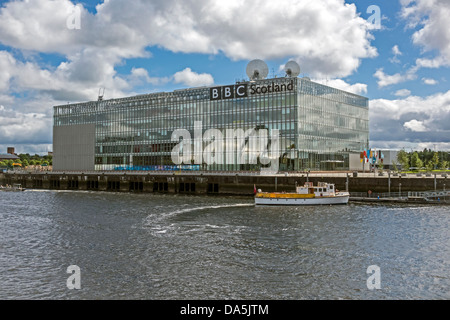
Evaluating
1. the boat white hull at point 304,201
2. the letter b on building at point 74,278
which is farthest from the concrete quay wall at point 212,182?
the letter b on building at point 74,278

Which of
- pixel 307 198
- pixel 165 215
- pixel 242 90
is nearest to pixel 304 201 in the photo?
pixel 307 198

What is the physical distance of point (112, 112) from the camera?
158 metres

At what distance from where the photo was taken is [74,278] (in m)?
31.2

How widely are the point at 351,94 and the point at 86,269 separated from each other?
125 metres

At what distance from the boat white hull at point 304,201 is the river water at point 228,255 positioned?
1160 cm

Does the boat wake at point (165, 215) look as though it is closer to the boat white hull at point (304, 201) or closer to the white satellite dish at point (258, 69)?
the boat white hull at point (304, 201)

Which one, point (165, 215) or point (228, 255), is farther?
point (165, 215)

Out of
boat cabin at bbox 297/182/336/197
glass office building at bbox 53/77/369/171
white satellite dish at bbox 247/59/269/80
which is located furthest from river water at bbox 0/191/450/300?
white satellite dish at bbox 247/59/269/80

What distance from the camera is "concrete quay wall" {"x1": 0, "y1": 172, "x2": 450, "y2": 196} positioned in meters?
83.9

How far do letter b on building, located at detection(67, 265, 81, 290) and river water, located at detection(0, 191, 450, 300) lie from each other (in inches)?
12.7

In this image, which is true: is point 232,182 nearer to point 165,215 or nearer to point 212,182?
point 212,182

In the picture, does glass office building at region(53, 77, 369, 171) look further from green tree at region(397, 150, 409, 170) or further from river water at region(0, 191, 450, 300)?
river water at region(0, 191, 450, 300)

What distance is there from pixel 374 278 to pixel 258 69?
105 m

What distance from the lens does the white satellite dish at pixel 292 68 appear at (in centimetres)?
12631
